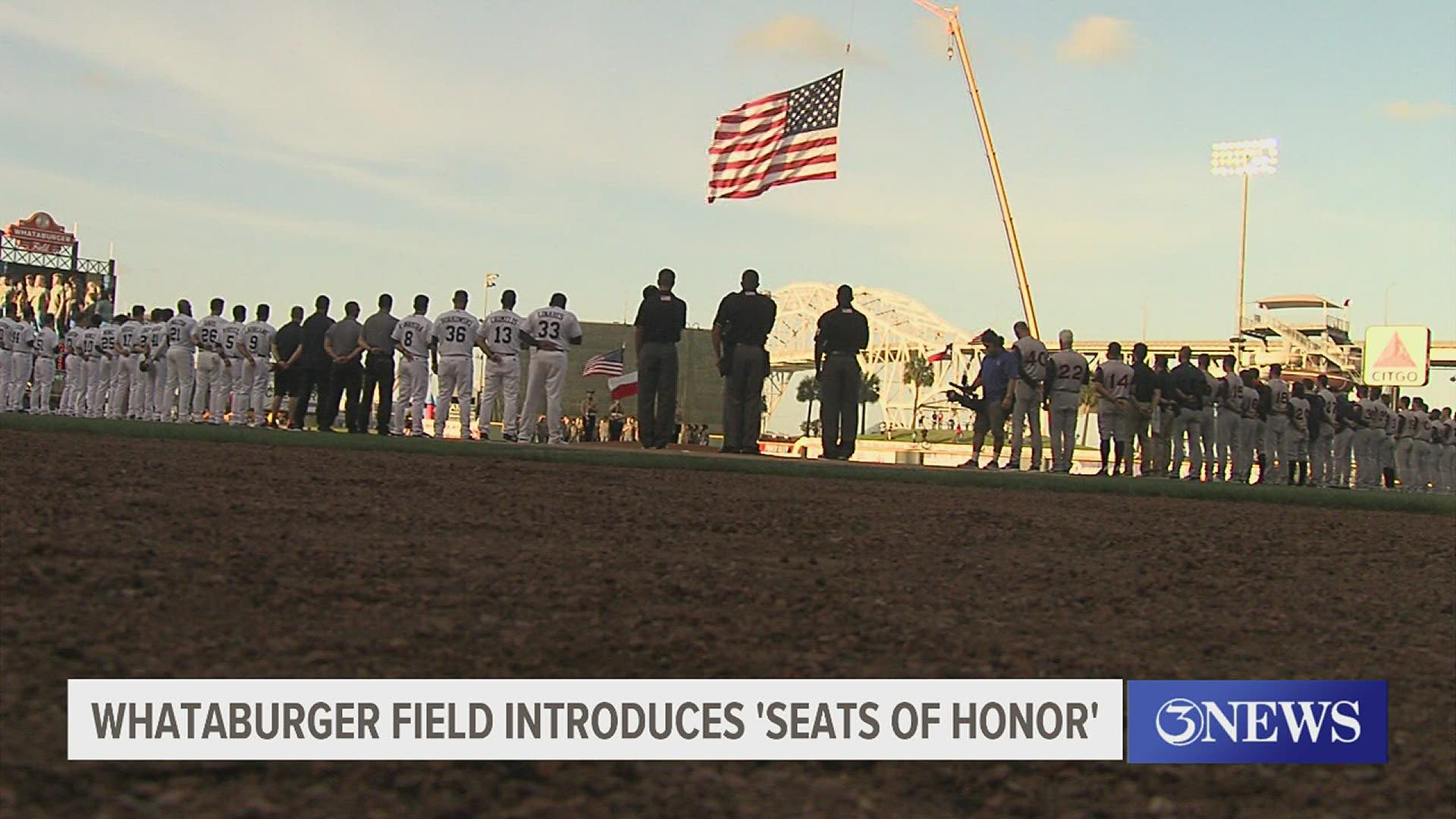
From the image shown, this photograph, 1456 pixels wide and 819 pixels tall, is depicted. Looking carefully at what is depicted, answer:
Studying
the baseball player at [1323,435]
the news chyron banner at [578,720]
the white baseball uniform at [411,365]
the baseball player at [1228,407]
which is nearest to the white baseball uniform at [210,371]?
the white baseball uniform at [411,365]

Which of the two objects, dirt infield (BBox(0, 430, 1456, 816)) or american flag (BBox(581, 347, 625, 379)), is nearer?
dirt infield (BBox(0, 430, 1456, 816))

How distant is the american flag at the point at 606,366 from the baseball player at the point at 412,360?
22.8 meters

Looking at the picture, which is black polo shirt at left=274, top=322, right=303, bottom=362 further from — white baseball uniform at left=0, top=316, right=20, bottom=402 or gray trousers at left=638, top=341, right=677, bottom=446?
white baseball uniform at left=0, top=316, right=20, bottom=402

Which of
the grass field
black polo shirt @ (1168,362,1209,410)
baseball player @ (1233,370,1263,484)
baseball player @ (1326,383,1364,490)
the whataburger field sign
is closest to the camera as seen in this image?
the grass field

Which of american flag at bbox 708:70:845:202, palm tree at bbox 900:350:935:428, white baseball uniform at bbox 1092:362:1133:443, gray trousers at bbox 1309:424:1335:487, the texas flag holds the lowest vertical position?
gray trousers at bbox 1309:424:1335:487

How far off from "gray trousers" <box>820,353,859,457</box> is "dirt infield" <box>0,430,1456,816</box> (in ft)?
20.5

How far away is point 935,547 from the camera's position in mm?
6855

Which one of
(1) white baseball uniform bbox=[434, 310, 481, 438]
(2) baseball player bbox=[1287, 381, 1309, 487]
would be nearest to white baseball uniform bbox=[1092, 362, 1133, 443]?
(2) baseball player bbox=[1287, 381, 1309, 487]

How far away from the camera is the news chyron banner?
2936mm

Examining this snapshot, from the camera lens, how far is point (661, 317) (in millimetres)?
14883

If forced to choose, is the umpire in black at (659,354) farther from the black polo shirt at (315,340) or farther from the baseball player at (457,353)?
the black polo shirt at (315,340)

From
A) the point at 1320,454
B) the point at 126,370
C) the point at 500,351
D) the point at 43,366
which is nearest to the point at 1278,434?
the point at 1320,454

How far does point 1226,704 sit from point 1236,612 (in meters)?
1.91

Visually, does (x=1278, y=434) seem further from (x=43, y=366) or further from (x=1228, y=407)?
(x=43, y=366)
